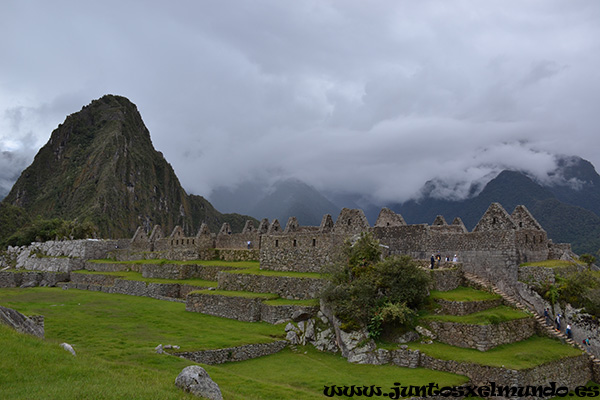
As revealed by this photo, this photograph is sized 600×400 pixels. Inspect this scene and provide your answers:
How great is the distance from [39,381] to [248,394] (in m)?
5.59

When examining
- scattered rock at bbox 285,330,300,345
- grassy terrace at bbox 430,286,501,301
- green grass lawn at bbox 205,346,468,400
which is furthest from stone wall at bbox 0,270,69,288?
grassy terrace at bbox 430,286,501,301

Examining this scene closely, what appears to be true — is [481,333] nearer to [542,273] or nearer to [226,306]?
[542,273]

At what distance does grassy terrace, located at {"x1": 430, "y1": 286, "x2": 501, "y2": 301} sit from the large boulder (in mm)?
13149

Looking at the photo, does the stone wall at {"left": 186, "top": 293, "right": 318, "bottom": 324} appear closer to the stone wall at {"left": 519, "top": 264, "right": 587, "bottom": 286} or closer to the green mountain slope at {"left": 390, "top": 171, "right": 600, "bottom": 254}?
the stone wall at {"left": 519, "top": 264, "right": 587, "bottom": 286}

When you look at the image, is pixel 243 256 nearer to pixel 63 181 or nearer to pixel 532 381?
pixel 532 381

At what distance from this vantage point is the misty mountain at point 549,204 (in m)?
42.7

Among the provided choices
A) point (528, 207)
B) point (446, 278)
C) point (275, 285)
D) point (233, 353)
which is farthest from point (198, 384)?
point (528, 207)

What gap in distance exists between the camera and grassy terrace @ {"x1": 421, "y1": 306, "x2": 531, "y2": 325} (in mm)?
17484

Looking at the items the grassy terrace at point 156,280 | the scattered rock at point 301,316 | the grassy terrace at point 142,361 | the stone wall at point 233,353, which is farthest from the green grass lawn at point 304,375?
the grassy terrace at point 156,280

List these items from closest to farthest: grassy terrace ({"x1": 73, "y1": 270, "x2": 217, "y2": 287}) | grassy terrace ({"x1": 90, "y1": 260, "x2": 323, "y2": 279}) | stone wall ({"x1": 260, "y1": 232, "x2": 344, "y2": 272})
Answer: grassy terrace ({"x1": 90, "y1": 260, "x2": 323, "y2": 279}) < stone wall ({"x1": 260, "y1": 232, "x2": 344, "y2": 272}) < grassy terrace ({"x1": 73, "y1": 270, "x2": 217, "y2": 287})

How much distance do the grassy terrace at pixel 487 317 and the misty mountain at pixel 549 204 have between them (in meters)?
25.5

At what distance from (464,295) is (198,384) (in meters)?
14.7

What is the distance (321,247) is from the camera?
84.2 feet

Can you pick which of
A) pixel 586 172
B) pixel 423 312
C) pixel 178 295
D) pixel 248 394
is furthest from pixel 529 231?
pixel 586 172
